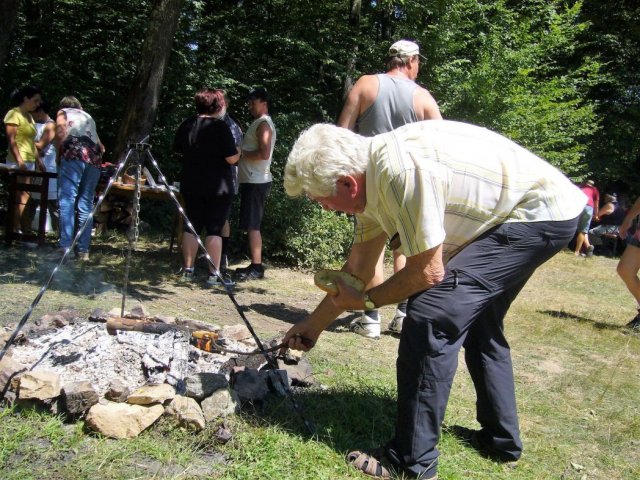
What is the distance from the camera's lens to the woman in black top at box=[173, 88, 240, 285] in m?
5.75

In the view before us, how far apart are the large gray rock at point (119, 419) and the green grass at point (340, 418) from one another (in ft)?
0.14

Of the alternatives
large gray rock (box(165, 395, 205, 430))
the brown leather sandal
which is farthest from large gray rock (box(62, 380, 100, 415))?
the brown leather sandal

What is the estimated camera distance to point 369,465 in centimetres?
259

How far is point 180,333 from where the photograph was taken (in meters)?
3.70

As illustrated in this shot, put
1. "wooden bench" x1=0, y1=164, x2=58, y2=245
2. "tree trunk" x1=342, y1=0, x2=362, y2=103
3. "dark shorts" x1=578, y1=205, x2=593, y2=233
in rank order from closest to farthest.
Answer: "wooden bench" x1=0, y1=164, x2=58, y2=245 → "tree trunk" x1=342, y1=0, x2=362, y2=103 → "dark shorts" x1=578, y1=205, x2=593, y2=233

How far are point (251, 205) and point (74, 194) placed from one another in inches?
72.0

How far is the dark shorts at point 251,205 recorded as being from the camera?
625cm

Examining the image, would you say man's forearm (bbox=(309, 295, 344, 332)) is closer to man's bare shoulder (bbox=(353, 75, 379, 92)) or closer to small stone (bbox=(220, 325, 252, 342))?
small stone (bbox=(220, 325, 252, 342))

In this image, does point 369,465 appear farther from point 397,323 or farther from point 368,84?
point 368,84

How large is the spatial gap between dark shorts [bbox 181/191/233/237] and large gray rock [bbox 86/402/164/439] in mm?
3146

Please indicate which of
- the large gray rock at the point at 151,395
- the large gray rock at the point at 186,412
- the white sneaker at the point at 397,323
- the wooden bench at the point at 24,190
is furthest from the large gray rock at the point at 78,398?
the wooden bench at the point at 24,190

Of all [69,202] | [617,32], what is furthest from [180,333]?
[617,32]

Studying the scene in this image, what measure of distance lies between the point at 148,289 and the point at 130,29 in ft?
21.3

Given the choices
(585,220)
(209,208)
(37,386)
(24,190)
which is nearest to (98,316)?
(37,386)
